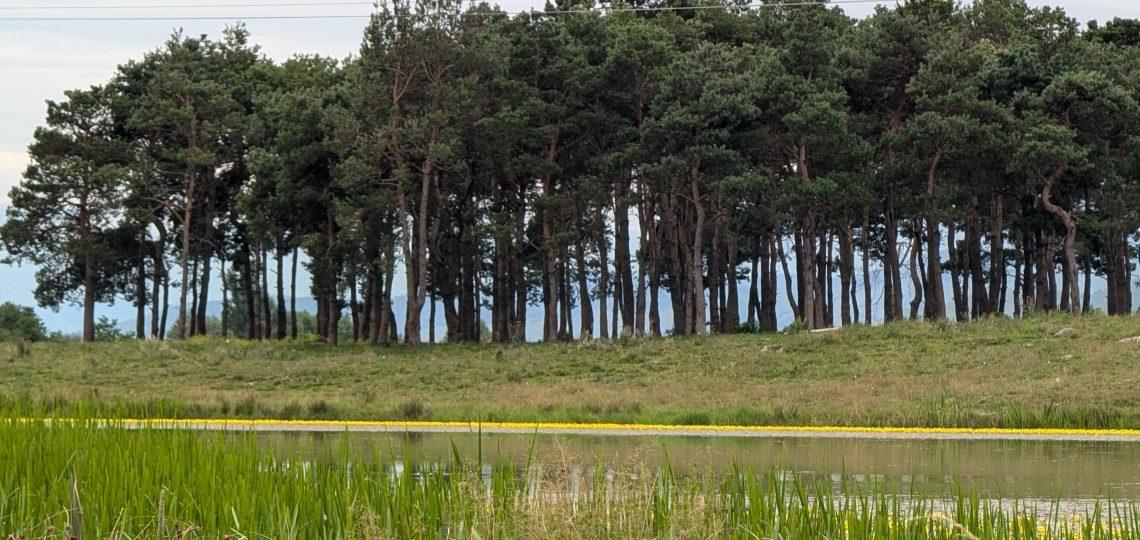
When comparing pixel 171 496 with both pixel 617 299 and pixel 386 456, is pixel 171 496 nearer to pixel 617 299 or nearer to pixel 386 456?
pixel 386 456

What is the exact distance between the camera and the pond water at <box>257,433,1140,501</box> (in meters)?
15.5

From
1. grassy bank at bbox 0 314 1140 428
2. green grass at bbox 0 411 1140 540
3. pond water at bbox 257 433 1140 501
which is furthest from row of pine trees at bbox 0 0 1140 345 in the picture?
green grass at bbox 0 411 1140 540

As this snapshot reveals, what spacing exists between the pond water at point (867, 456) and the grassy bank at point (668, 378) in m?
4.50

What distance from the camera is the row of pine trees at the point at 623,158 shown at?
54.8 meters

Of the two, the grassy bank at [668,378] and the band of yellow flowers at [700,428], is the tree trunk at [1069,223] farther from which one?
the band of yellow flowers at [700,428]

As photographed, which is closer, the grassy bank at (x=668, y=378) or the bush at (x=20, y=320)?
the grassy bank at (x=668, y=378)

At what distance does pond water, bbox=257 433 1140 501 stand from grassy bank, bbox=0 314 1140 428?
14.8ft

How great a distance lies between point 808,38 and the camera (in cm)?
5781

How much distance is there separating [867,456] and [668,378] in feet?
66.6

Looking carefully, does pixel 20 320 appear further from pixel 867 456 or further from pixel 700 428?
pixel 867 456

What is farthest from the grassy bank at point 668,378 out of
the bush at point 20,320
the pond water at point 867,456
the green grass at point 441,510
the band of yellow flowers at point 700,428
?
the bush at point 20,320

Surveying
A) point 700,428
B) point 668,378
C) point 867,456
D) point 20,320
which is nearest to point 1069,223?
point 668,378

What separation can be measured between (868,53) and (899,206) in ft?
22.9

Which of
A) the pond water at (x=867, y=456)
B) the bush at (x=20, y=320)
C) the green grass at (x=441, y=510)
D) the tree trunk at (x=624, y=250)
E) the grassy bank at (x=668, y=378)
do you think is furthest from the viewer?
the bush at (x=20, y=320)
